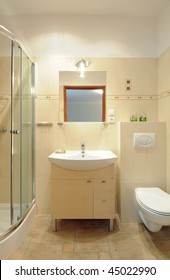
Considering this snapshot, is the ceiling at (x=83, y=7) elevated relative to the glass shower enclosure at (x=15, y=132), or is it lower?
elevated

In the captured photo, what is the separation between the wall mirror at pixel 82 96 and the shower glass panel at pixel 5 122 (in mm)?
604

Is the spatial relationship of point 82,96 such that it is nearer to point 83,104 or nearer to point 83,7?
point 83,104

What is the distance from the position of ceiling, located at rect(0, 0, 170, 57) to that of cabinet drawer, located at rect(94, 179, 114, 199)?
1.50 meters

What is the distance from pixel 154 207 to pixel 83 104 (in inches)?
52.9

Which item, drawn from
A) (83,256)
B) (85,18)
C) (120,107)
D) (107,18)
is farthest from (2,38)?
(83,256)

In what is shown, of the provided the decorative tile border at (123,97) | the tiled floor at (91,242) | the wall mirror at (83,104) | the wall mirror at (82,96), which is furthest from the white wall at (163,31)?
the tiled floor at (91,242)

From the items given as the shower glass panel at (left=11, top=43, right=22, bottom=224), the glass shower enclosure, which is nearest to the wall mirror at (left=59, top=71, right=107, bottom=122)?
the glass shower enclosure

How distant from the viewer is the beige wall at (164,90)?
2.01m

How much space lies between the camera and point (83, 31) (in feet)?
7.36

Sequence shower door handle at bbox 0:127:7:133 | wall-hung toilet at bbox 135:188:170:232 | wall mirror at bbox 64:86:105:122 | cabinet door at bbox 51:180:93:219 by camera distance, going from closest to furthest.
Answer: wall-hung toilet at bbox 135:188:170:232 → cabinet door at bbox 51:180:93:219 → shower door handle at bbox 0:127:7:133 → wall mirror at bbox 64:86:105:122

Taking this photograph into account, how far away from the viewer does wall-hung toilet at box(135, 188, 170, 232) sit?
1.48 meters

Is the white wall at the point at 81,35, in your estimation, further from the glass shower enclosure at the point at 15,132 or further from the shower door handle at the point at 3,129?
the shower door handle at the point at 3,129

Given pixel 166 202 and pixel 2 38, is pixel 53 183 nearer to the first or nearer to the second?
pixel 166 202

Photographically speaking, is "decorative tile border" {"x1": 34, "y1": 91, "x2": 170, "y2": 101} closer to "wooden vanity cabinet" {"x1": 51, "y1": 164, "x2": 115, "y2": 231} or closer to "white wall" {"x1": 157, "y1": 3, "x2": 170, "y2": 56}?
"white wall" {"x1": 157, "y1": 3, "x2": 170, "y2": 56}
